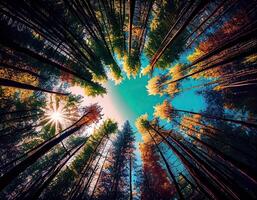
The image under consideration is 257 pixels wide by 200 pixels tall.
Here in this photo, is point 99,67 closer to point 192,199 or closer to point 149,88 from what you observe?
point 149,88

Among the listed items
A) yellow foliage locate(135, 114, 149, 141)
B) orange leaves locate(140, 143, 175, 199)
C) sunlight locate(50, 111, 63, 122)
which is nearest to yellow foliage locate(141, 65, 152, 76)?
yellow foliage locate(135, 114, 149, 141)

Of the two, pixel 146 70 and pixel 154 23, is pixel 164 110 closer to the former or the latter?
pixel 146 70

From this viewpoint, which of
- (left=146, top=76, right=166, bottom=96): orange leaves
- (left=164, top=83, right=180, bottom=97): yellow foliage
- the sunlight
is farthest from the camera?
(left=146, top=76, right=166, bottom=96): orange leaves

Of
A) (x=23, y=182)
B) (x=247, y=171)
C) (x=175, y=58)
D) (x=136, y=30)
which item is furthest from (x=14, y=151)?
(x=247, y=171)

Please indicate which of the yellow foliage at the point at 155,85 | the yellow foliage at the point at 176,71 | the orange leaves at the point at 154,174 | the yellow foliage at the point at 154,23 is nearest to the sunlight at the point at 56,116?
the orange leaves at the point at 154,174

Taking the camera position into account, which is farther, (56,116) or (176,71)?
(56,116)

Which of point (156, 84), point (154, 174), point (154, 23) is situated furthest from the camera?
point (156, 84)

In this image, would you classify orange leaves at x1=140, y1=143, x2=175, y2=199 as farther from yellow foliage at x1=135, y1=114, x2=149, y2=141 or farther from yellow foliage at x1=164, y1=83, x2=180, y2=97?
yellow foliage at x1=164, y1=83, x2=180, y2=97

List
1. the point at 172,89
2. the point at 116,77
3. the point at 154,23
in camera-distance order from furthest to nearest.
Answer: the point at 116,77 → the point at 172,89 → the point at 154,23

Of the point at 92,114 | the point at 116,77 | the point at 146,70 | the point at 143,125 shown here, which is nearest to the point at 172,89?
the point at 146,70

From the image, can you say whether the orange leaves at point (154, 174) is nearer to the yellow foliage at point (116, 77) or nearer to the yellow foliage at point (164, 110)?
the yellow foliage at point (164, 110)
